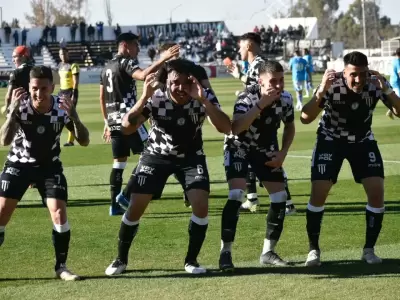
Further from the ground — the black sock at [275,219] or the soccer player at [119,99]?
the soccer player at [119,99]

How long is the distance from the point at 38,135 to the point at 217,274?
6.74ft

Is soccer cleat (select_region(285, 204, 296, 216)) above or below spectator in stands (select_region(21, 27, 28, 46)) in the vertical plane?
below

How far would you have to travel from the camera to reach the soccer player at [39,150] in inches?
351

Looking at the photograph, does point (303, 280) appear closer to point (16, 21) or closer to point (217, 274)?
point (217, 274)

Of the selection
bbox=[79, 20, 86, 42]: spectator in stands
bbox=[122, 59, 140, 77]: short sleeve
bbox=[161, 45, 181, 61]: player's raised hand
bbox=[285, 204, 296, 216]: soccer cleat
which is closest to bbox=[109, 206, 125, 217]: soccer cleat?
bbox=[122, 59, 140, 77]: short sleeve

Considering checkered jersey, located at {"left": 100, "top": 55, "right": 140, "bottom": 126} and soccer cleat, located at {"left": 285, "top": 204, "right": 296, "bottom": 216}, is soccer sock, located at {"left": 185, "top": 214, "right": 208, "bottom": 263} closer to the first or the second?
soccer cleat, located at {"left": 285, "top": 204, "right": 296, "bottom": 216}

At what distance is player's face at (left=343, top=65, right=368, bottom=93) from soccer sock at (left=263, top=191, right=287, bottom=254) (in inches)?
47.8

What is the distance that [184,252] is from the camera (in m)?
10.3

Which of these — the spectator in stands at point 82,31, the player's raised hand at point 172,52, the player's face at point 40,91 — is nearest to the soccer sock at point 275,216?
the player's raised hand at point 172,52

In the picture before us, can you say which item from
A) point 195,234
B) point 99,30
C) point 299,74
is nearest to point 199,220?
point 195,234

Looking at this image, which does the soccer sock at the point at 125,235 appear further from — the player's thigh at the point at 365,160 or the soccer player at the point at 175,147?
the player's thigh at the point at 365,160

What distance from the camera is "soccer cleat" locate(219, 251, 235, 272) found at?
921cm

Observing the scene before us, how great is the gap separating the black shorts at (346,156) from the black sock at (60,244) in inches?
95.7

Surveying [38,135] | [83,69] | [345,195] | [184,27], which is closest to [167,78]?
→ [38,135]
